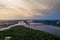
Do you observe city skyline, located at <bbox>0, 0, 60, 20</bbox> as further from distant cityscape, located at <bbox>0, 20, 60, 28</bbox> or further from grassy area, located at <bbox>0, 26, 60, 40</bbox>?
grassy area, located at <bbox>0, 26, 60, 40</bbox>

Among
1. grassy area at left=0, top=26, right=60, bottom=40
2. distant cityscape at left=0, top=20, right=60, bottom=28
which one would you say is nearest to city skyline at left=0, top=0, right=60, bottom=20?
distant cityscape at left=0, top=20, right=60, bottom=28

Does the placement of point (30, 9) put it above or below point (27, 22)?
above

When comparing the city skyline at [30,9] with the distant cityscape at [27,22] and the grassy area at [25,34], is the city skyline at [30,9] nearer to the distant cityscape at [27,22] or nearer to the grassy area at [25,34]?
the distant cityscape at [27,22]

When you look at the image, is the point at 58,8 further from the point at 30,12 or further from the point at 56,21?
the point at 30,12

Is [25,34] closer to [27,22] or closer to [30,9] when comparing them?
[27,22]

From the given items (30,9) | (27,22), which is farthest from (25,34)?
(30,9)

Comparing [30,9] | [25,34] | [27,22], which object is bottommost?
[25,34]

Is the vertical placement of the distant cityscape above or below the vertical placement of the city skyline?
below

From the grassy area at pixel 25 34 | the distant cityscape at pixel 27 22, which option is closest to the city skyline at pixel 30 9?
the distant cityscape at pixel 27 22
